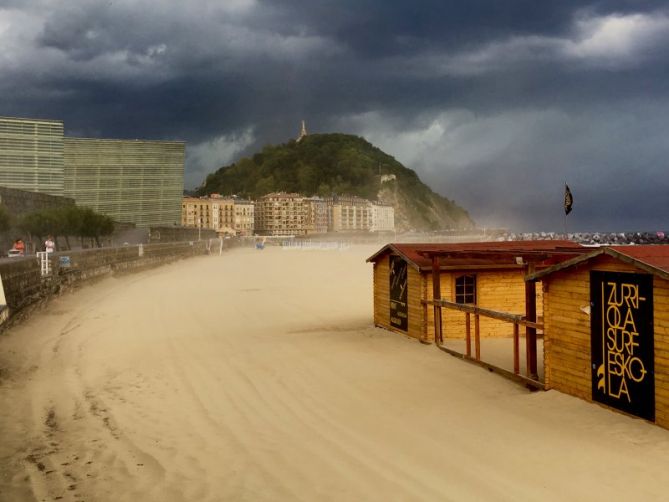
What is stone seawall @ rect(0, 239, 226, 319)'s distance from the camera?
1752cm

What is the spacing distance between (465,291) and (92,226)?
6766cm

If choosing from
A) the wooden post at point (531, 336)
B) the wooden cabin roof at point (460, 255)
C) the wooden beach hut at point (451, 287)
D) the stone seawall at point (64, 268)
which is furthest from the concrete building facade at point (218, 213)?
the wooden post at point (531, 336)

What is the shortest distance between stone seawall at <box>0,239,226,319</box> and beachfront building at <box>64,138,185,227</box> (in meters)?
104

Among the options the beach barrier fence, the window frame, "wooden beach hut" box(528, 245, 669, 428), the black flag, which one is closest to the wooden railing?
"wooden beach hut" box(528, 245, 669, 428)

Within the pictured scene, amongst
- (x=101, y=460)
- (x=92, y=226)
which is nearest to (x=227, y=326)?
(x=101, y=460)

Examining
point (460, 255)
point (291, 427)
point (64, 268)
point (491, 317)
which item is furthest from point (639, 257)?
point (64, 268)

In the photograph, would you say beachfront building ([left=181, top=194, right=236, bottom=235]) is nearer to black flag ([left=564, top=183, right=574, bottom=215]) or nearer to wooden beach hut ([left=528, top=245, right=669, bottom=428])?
black flag ([left=564, top=183, right=574, bottom=215])

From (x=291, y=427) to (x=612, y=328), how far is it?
5065mm

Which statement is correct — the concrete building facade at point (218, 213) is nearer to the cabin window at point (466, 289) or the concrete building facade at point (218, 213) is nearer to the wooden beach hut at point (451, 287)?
the wooden beach hut at point (451, 287)

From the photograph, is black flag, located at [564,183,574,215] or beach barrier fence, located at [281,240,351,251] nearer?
black flag, located at [564,183,574,215]

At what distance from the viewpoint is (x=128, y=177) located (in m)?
147

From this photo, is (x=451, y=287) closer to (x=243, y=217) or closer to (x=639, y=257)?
(x=639, y=257)

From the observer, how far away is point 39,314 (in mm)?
19781

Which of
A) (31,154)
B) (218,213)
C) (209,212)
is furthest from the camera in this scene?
(218,213)
